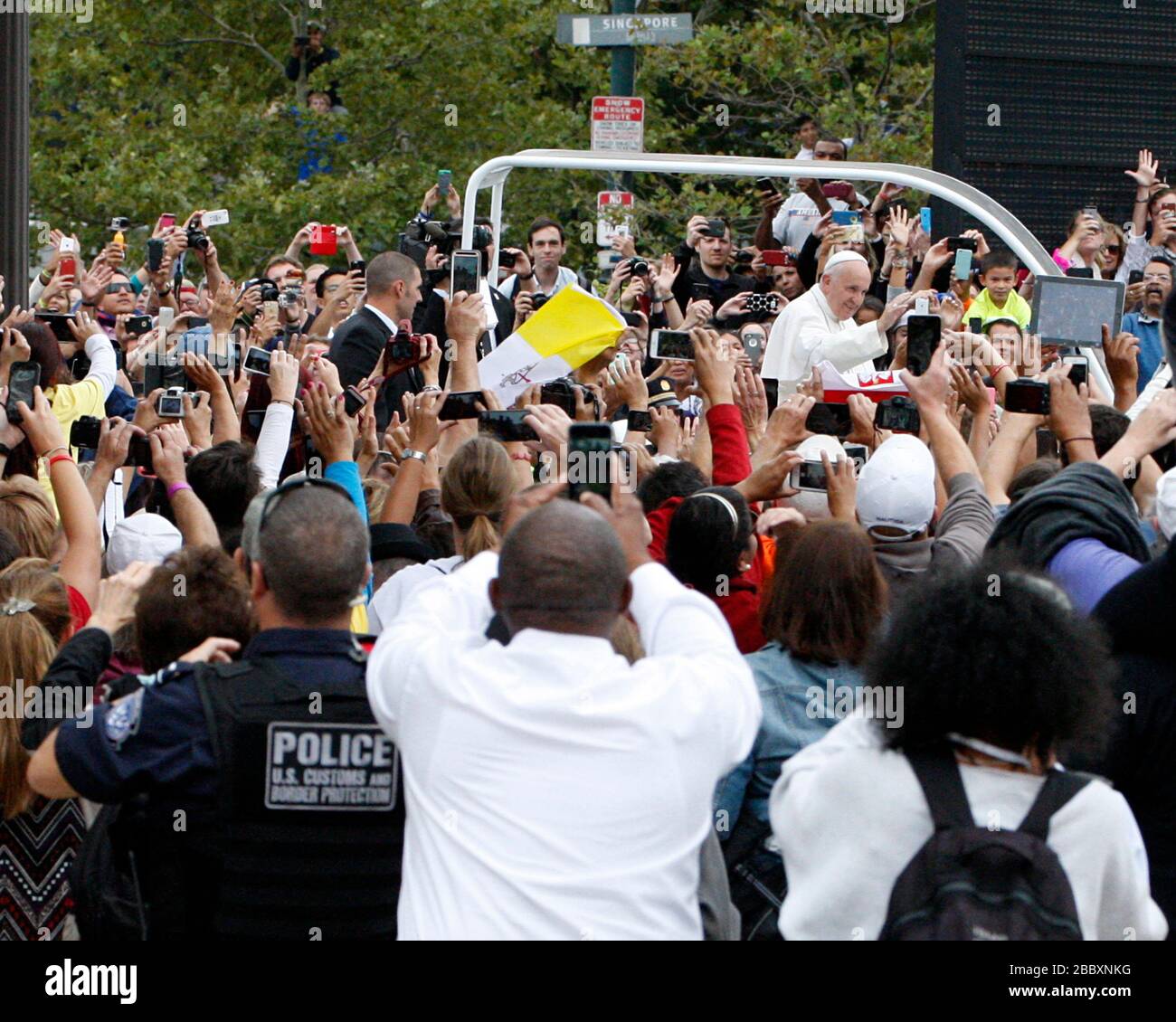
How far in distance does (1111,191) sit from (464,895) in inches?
315

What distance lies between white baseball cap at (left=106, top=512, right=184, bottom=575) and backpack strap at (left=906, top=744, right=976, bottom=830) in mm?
2713

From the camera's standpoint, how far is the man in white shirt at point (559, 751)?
3.12 metres

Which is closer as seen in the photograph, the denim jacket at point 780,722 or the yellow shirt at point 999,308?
the denim jacket at point 780,722

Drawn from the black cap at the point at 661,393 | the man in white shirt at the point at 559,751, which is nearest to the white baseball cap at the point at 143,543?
the man in white shirt at the point at 559,751

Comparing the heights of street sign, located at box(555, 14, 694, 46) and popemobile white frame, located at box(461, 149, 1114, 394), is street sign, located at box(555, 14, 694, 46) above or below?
above

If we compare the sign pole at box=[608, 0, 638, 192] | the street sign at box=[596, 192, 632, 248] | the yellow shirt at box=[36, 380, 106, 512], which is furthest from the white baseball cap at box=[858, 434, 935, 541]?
the sign pole at box=[608, 0, 638, 192]

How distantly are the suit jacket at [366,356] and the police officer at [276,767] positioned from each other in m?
5.86

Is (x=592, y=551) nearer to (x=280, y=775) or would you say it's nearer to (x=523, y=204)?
(x=280, y=775)

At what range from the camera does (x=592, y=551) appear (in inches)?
128

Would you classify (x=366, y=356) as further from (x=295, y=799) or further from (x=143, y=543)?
(x=295, y=799)

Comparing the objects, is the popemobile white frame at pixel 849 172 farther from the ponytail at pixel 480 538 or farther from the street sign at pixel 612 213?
the ponytail at pixel 480 538

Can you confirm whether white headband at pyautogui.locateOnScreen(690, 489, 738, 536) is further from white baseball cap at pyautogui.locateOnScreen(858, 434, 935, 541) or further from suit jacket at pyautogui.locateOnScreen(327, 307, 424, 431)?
suit jacket at pyautogui.locateOnScreen(327, 307, 424, 431)

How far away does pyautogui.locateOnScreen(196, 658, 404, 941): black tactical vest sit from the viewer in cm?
353

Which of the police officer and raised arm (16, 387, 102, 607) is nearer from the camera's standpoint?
the police officer
